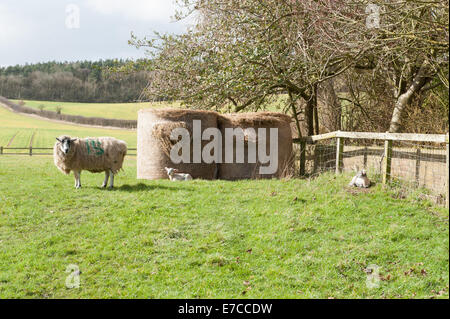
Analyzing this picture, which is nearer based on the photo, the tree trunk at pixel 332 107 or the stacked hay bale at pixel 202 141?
the stacked hay bale at pixel 202 141

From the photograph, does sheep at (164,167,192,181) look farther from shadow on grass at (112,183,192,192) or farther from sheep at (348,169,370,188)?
sheep at (348,169,370,188)

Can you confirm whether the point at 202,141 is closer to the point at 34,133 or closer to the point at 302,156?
the point at 302,156

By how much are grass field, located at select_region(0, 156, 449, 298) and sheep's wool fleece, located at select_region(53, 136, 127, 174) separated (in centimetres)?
128

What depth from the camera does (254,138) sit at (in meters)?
10.6

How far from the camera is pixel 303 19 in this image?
913cm

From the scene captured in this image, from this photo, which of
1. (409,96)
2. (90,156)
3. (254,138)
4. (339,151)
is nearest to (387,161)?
(339,151)

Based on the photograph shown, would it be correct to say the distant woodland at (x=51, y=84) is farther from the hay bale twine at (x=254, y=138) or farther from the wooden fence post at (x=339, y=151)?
the wooden fence post at (x=339, y=151)

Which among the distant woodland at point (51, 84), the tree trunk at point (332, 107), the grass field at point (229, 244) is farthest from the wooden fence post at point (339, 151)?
the distant woodland at point (51, 84)

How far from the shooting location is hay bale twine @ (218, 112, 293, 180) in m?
10.6

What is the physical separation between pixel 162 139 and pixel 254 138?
96.6 inches

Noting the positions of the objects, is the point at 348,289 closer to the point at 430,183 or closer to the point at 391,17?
the point at 430,183

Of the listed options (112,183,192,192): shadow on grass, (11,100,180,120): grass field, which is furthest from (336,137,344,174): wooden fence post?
(11,100,180,120): grass field

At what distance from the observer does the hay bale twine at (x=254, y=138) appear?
34.9ft

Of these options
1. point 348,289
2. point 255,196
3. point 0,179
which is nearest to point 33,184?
point 0,179
